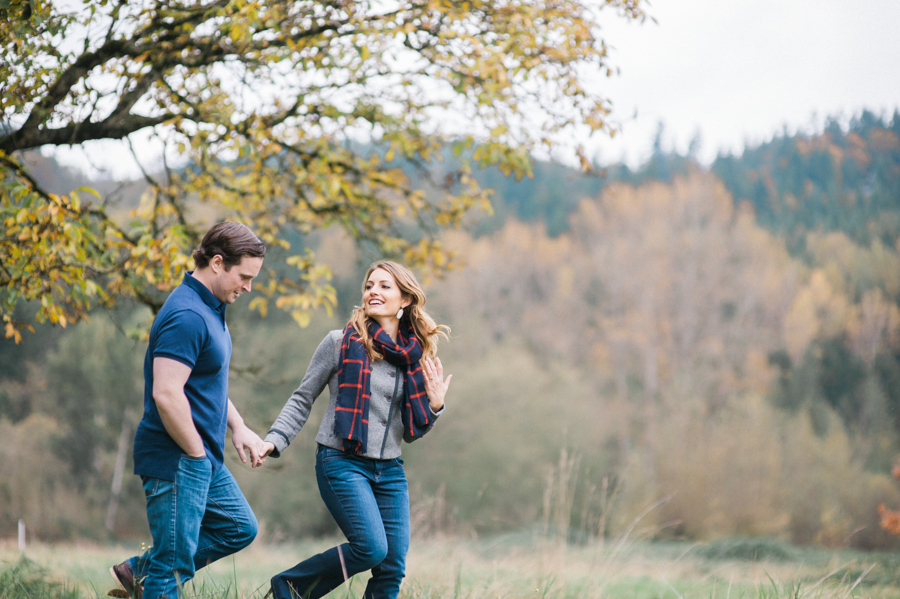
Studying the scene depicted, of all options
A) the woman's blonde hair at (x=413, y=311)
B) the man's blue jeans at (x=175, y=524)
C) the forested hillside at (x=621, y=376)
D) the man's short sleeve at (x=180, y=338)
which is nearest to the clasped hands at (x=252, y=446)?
the man's blue jeans at (x=175, y=524)

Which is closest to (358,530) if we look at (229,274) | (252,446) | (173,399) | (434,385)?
(252,446)

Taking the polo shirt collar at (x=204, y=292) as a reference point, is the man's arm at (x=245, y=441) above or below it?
below

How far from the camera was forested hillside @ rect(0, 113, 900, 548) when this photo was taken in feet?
80.0

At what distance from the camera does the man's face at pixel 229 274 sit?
2.81m

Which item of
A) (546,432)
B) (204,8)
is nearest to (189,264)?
(204,8)

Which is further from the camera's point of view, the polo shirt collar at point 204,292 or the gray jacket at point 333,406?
the gray jacket at point 333,406

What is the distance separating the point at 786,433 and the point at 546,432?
10846 millimetres

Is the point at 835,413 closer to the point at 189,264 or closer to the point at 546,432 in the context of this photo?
the point at 546,432

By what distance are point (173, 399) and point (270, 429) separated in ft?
1.78

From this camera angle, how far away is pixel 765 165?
62.3 meters

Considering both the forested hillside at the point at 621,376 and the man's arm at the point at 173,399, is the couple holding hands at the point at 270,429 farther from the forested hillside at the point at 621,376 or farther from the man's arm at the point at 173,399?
the forested hillside at the point at 621,376

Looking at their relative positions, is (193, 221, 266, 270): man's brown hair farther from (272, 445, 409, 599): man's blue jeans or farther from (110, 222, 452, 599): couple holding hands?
(272, 445, 409, 599): man's blue jeans

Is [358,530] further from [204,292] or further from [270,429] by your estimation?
[204,292]

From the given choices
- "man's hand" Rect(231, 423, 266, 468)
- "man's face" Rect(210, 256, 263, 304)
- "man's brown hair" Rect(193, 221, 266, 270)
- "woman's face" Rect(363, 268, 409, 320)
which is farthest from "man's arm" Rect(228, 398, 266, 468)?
"woman's face" Rect(363, 268, 409, 320)
